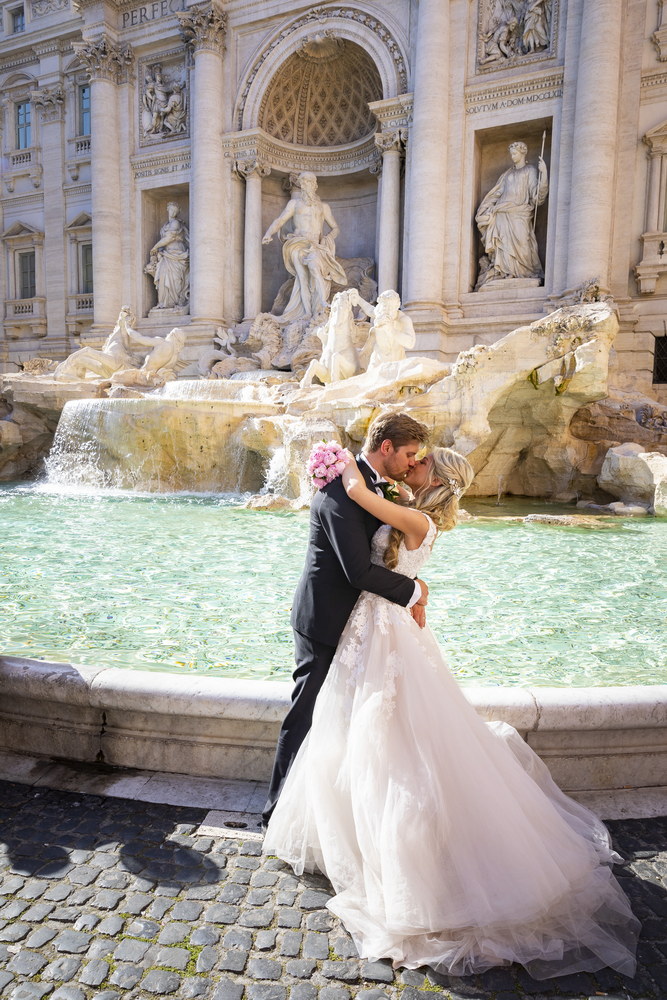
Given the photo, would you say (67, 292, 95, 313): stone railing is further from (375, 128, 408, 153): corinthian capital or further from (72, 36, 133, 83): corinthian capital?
(375, 128, 408, 153): corinthian capital

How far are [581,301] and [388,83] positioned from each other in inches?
282

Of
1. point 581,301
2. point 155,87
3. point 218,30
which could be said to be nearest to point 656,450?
point 581,301

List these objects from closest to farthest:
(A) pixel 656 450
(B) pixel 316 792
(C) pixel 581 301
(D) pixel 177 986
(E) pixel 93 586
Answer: (D) pixel 177 986 < (B) pixel 316 792 < (E) pixel 93 586 < (A) pixel 656 450 < (C) pixel 581 301

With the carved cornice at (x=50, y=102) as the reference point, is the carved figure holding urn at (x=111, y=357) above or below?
below

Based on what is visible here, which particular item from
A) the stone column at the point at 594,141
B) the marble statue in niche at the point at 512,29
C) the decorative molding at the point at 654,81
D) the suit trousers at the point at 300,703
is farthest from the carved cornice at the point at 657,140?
the suit trousers at the point at 300,703

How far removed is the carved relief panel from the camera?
60.0ft

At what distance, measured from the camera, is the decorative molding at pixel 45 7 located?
804 inches

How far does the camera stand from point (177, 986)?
1.56 metres

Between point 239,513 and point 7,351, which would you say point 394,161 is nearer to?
point 239,513

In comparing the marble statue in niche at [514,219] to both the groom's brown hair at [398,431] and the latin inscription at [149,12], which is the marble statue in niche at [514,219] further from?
the groom's brown hair at [398,431]

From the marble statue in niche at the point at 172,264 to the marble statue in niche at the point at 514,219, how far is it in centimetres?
831

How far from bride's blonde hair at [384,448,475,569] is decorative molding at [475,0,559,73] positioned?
15998mm

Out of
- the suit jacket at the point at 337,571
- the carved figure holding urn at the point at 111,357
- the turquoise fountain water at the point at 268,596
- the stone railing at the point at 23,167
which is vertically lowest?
the turquoise fountain water at the point at 268,596

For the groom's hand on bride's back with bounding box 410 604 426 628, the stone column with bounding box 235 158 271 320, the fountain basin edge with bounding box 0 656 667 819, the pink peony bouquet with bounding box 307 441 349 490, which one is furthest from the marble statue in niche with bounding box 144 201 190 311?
the groom's hand on bride's back with bounding box 410 604 426 628
